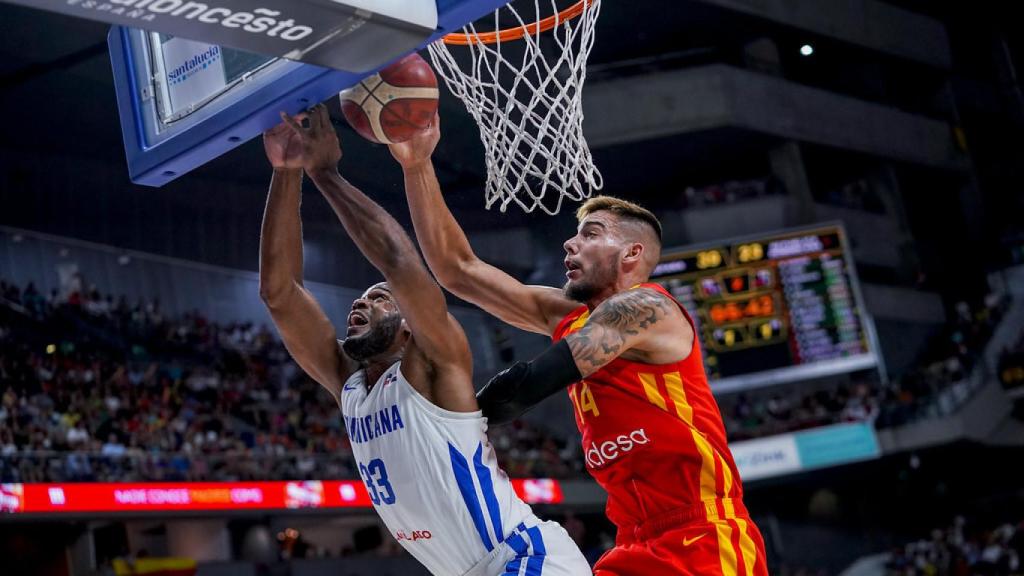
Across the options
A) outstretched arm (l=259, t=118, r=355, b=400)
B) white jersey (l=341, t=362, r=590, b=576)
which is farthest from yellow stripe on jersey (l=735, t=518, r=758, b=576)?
outstretched arm (l=259, t=118, r=355, b=400)

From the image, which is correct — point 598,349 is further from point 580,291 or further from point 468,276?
point 468,276

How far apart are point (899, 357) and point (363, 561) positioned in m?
14.0

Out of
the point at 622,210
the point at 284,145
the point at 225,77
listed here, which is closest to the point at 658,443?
the point at 622,210

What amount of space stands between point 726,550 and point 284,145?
185 centimetres

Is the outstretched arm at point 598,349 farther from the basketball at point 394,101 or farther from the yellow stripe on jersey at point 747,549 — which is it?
the basketball at point 394,101

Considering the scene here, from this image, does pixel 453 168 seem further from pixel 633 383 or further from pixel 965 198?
pixel 965 198

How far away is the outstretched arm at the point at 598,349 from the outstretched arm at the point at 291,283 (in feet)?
2.95

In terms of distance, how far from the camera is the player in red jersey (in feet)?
11.5

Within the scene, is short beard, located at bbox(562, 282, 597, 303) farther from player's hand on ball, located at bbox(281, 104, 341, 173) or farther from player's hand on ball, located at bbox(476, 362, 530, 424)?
player's hand on ball, located at bbox(281, 104, 341, 173)

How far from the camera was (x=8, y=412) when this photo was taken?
13.4m

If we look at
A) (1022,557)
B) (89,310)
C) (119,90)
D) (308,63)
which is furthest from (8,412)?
(1022,557)

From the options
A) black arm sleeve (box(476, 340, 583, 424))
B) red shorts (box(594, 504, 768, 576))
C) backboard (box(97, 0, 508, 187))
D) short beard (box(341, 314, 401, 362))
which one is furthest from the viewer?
short beard (box(341, 314, 401, 362))

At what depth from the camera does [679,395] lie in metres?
3.67

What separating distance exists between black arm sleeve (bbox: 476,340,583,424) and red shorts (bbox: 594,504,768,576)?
0.64m
